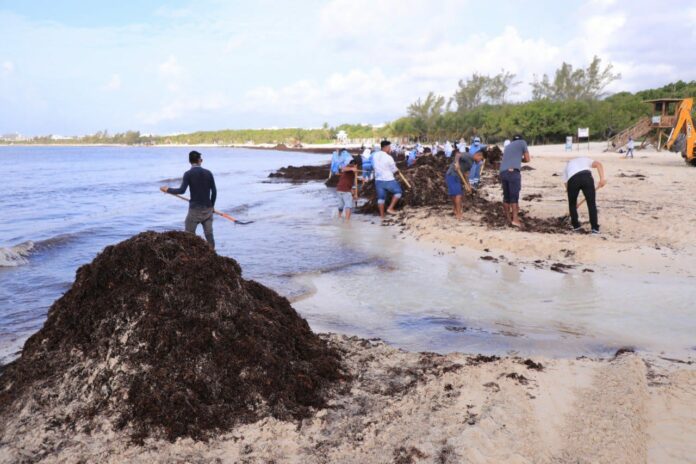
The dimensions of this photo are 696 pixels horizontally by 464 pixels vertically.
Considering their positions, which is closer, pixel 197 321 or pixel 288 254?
pixel 197 321

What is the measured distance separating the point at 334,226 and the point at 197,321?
9.09m

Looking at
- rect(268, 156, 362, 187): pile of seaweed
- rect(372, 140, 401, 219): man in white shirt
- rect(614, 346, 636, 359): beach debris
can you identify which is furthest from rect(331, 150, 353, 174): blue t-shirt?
rect(614, 346, 636, 359): beach debris

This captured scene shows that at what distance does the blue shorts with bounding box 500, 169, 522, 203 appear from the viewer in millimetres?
9852

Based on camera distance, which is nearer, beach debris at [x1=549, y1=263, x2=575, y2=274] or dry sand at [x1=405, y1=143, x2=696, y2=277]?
beach debris at [x1=549, y1=263, x2=575, y2=274]

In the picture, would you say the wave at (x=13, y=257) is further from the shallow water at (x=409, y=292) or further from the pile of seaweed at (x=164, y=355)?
the pile of seaweed at (x=164, y=355)

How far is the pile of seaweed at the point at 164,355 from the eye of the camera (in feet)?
10.7

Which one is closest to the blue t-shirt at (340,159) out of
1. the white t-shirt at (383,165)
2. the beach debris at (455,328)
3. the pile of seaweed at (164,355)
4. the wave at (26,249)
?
the white t-shirt at (383,165)

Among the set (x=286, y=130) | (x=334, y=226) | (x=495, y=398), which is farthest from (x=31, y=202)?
(x=286, y=130)

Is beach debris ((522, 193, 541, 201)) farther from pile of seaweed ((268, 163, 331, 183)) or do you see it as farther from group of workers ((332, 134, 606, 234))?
pile of seaweed ((268, 163, 331, 183))

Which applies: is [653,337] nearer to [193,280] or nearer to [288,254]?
[193,280]

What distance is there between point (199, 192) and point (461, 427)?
19.9 ft

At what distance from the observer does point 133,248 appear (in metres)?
3.91

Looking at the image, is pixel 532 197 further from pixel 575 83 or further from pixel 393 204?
pixel 575 83

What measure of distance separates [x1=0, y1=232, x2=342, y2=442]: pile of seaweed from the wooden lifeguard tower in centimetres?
3595
